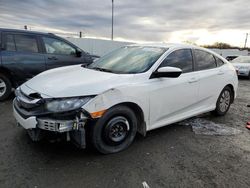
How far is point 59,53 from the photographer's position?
6.30 meters

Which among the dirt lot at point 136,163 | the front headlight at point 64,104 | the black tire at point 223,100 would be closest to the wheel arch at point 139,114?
the dirt lot at point 136,163

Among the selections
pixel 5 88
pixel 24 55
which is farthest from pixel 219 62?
pixel 5 88

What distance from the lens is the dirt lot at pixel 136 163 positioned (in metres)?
2.54

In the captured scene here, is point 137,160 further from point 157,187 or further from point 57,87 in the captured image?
point 57,87

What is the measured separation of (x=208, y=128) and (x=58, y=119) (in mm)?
2908

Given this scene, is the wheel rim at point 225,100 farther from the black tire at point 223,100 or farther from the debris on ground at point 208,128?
the debris on ground at point 208,128

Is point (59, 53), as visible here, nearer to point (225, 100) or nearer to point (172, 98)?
point (172, 98)

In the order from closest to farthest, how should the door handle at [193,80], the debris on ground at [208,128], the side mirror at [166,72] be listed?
the side mirror at [166,72], the door handle at [193,80], the debris on ground at [208,128]

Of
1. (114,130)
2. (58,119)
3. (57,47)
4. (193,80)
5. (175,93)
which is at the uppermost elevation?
(57,47)

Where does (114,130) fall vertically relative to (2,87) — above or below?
below

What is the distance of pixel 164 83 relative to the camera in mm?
3465

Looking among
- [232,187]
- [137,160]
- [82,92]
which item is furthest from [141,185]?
[82,92]

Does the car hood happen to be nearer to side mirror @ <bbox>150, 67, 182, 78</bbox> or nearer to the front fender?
the front fender

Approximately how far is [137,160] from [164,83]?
4.02 feet
